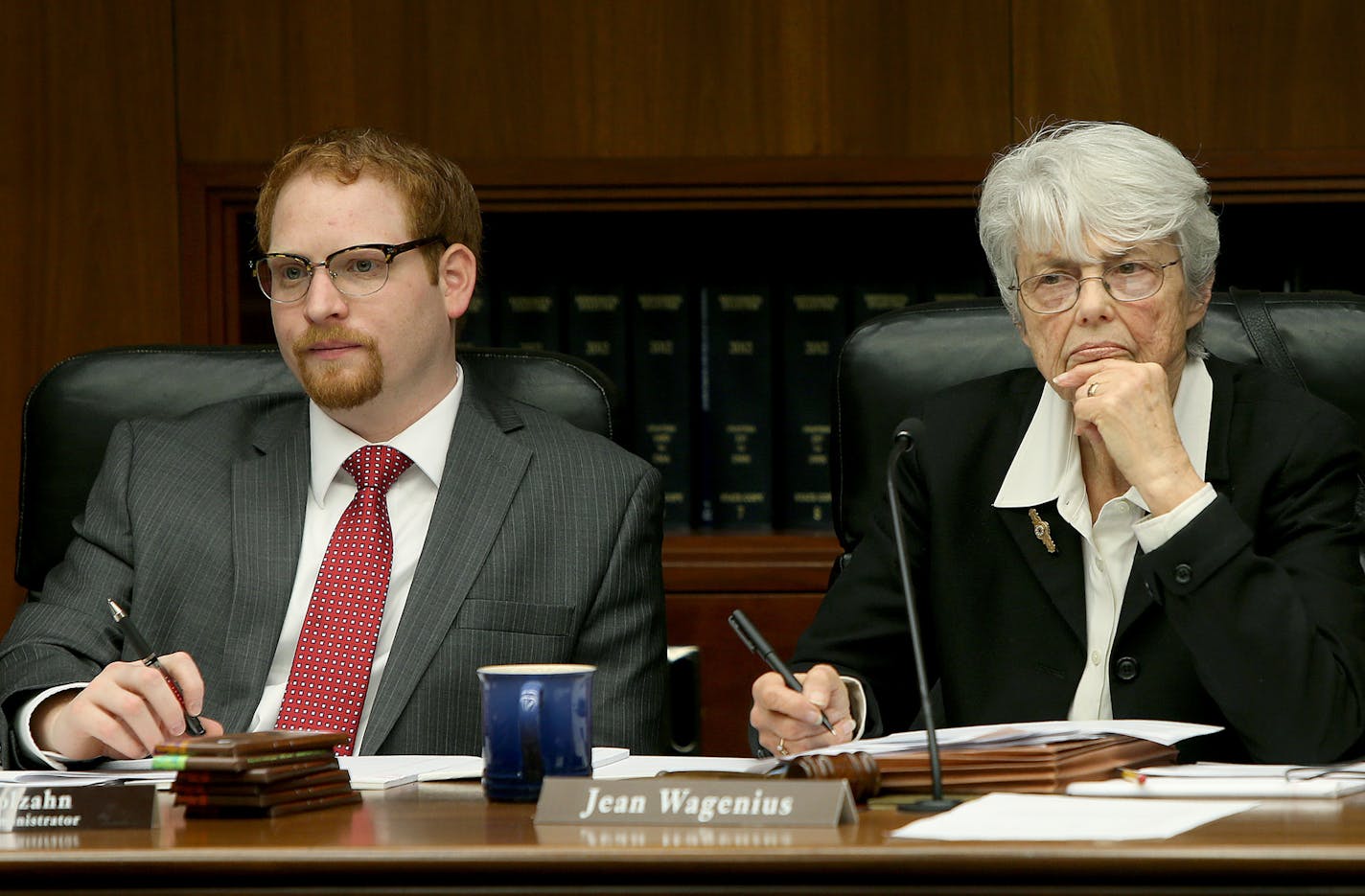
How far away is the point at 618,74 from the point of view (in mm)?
2621

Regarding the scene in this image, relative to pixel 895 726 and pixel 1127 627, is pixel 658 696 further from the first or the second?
pixel 1127 627

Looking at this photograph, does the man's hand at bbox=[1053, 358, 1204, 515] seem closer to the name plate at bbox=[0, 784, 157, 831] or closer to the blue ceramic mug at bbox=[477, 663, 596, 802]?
the blue ceramic mug at bbox=[477, 663, 596, 802]

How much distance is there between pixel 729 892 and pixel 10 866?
441 millimetres

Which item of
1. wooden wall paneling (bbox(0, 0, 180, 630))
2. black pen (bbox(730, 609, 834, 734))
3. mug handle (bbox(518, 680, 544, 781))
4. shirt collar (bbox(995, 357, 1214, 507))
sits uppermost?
wooden wall paneling (bbox(0, 0, 180, 630))

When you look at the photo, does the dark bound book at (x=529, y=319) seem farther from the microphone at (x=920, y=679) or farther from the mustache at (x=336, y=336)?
the microphone at (x=920, y=679)

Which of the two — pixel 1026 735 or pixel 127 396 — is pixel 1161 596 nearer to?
pixel 1026 735

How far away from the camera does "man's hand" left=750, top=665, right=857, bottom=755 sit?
1.46 metres

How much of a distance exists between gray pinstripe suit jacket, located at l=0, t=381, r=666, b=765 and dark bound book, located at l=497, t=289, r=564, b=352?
0.71 m

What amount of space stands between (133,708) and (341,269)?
2.20 ft

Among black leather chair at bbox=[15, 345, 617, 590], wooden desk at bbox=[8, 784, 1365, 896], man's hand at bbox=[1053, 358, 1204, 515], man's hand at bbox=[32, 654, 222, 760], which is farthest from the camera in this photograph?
black leather chair at bbox=[15, 345, 617, 590]

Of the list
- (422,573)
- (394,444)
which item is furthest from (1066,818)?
(394,444)

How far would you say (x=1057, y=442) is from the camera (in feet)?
6.00

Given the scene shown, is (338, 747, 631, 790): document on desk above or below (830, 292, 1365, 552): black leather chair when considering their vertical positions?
below

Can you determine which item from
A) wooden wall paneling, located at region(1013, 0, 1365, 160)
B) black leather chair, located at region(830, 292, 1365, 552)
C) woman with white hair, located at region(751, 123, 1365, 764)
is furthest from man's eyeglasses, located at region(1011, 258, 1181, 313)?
wooden wall paneling, located at region(1013, 0, 1365, 160)
